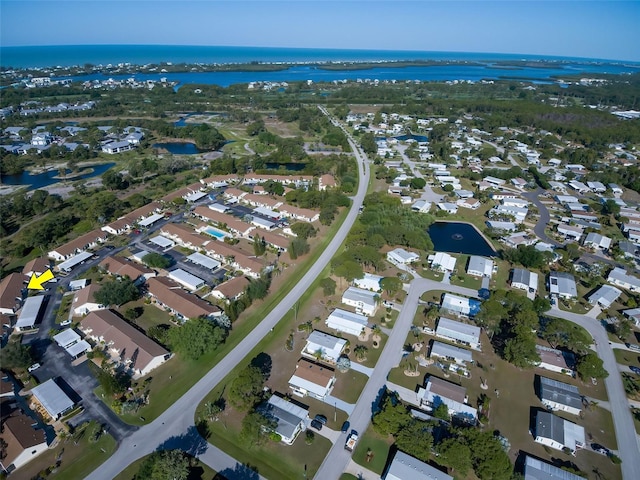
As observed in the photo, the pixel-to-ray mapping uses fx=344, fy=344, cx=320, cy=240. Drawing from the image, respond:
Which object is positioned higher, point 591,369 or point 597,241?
point 597,241

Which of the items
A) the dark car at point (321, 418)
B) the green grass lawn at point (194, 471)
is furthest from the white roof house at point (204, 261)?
the dark car at point (321, 418)

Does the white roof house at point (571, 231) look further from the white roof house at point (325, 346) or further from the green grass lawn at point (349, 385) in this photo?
the green grass lawn at point (349, 385)

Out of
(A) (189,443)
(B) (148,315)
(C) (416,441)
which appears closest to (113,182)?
(B) (148,315)

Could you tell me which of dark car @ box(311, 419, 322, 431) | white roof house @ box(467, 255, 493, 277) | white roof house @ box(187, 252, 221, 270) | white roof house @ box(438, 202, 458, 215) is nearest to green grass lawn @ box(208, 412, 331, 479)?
dark car @ box(311, 419, 322, 431)

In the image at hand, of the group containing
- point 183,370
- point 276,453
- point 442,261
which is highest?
Result: point 442,261

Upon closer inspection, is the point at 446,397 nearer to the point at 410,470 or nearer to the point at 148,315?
the point at 410,470

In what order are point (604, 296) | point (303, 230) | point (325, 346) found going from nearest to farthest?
1. point (325, 346)
2. point (604, 296)
3. point (303, 230)
